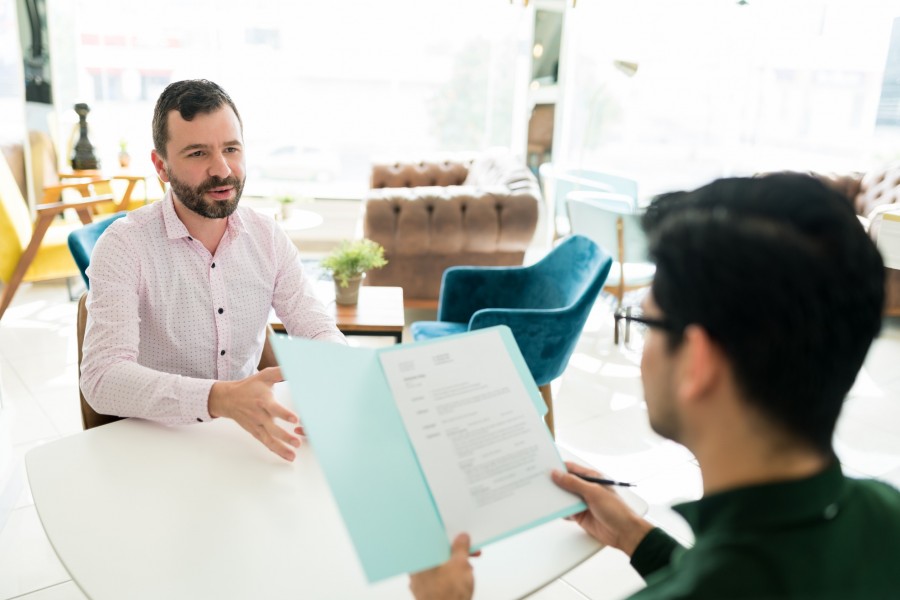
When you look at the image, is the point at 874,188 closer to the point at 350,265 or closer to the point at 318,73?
the point at 350,265

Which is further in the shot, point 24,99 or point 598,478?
point 24,99

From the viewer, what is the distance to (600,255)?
110 inches

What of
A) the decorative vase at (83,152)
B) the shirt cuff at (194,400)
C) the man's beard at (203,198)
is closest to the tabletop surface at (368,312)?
the man's beard at (203,198)

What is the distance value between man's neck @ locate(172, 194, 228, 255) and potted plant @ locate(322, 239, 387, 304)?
4.02ft

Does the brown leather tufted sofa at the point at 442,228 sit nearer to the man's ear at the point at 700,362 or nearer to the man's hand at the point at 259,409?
the man's hand at the point at 259,409

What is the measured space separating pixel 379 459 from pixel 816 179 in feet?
2.12

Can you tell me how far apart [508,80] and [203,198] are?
521 centimetres

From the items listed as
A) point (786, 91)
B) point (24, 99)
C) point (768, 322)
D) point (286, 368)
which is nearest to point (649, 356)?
point (768, 322)

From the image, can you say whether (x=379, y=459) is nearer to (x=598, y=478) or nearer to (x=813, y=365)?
(x=598, y=478)

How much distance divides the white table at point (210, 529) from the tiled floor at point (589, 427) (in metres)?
1.08

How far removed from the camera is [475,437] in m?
1.05

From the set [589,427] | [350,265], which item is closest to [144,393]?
[350,265]

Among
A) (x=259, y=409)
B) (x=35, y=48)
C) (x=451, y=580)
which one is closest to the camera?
(x=451, y=580)

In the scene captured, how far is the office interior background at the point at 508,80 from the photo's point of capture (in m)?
6.20
